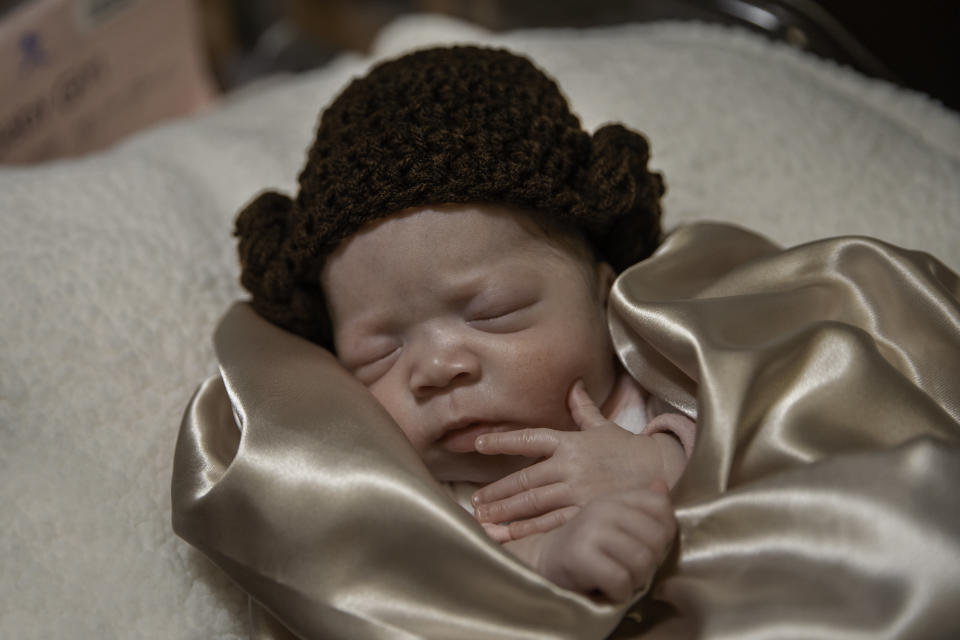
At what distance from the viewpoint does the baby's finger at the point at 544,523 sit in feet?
2.73

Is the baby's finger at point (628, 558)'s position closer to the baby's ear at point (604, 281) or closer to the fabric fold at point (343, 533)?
the fabric fold at point (343, 533)

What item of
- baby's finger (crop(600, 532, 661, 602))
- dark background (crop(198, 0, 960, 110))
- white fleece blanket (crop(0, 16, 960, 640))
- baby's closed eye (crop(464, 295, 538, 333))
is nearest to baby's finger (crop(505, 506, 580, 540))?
baby's finger (crop(600, 532, 661, 602))

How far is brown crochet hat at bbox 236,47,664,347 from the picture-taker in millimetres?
935

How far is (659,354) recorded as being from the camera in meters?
0.97

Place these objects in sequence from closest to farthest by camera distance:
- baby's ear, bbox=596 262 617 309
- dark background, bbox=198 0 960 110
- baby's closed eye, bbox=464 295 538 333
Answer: baby's closed eye, bbox=464 295 538 333 → baby's ear, bbox=596 262 617 309 → dark background, bbox=198 0 960 110

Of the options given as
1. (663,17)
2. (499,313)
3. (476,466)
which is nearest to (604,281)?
(499,313)

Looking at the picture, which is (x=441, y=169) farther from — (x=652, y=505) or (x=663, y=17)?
(x=663, y=17)

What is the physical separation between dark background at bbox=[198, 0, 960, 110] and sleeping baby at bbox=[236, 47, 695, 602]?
2.25ft

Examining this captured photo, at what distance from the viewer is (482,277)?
94cm

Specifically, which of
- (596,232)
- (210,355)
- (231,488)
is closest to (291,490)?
(231,488)

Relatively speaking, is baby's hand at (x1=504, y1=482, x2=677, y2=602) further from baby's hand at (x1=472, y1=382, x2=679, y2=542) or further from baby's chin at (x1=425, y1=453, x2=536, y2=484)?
baby's chin at (x1=425, y1=453, x2=536, y2=484)

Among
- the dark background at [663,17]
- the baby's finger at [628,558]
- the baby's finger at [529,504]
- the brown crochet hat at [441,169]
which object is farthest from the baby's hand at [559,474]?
the dark background at [663,17]

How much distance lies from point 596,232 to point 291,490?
0.47m

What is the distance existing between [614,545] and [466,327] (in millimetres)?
315
